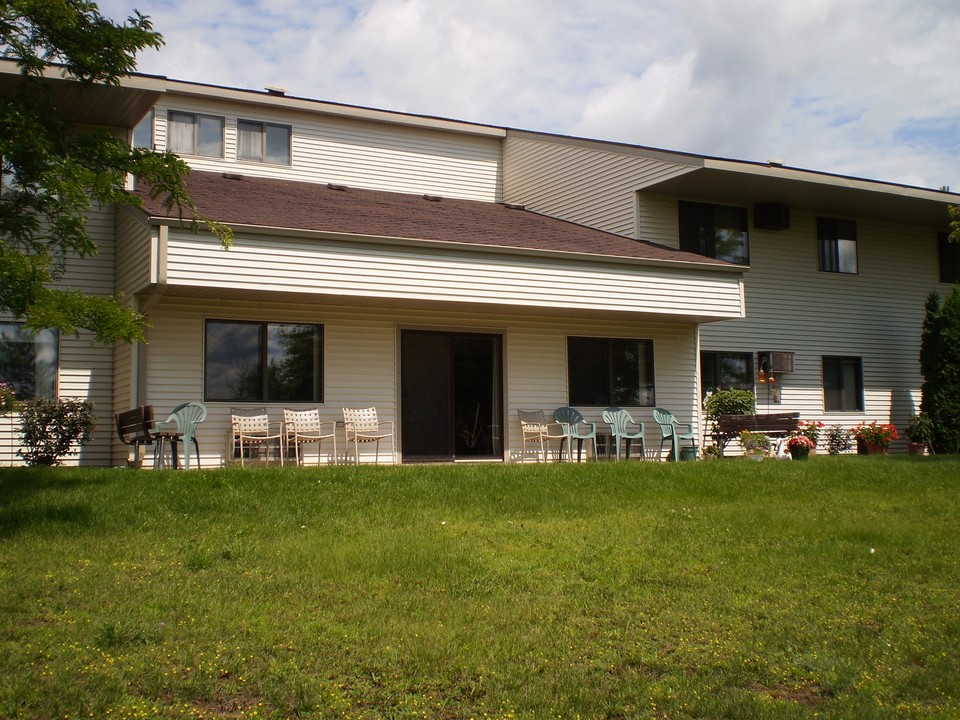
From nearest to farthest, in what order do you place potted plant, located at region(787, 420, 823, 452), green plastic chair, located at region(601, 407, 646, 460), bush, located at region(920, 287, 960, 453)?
green plastic chair, located at region(601, 407, 646, 460) → potted plant, located at region(787, 420, 823, 452) → bush, located at region(920, 287, 960, 453)

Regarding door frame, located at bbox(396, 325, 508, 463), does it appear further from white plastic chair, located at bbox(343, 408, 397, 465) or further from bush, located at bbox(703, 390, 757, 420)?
bush, located at bbox(703, 390, 757, 420)

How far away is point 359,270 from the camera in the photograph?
546 inches

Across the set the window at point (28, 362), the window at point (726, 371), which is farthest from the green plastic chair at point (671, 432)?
the window at point (28, 362)

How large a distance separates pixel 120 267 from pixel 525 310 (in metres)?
6.24

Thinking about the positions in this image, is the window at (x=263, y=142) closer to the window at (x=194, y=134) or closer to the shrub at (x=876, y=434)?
the window at (x=194, y=134)

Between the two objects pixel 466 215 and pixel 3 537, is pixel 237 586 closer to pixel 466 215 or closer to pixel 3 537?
pixel 3 537

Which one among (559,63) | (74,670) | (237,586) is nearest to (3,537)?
(237,586)

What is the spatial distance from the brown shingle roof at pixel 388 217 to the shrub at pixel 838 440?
565 centimetres

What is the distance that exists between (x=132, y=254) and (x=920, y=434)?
1529 centimetres

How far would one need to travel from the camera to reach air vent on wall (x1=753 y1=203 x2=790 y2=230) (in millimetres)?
19703

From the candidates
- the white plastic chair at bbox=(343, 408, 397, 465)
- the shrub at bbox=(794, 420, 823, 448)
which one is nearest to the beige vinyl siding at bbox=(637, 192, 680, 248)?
the shrub at bbox=(794, 420, 823, 448)

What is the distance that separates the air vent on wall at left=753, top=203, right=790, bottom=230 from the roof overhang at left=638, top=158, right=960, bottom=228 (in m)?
0.13

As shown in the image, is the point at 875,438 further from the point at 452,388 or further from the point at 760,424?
the point at 452,388

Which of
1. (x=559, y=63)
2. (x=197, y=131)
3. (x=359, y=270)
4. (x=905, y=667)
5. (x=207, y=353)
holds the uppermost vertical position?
(x=559, y=63)
